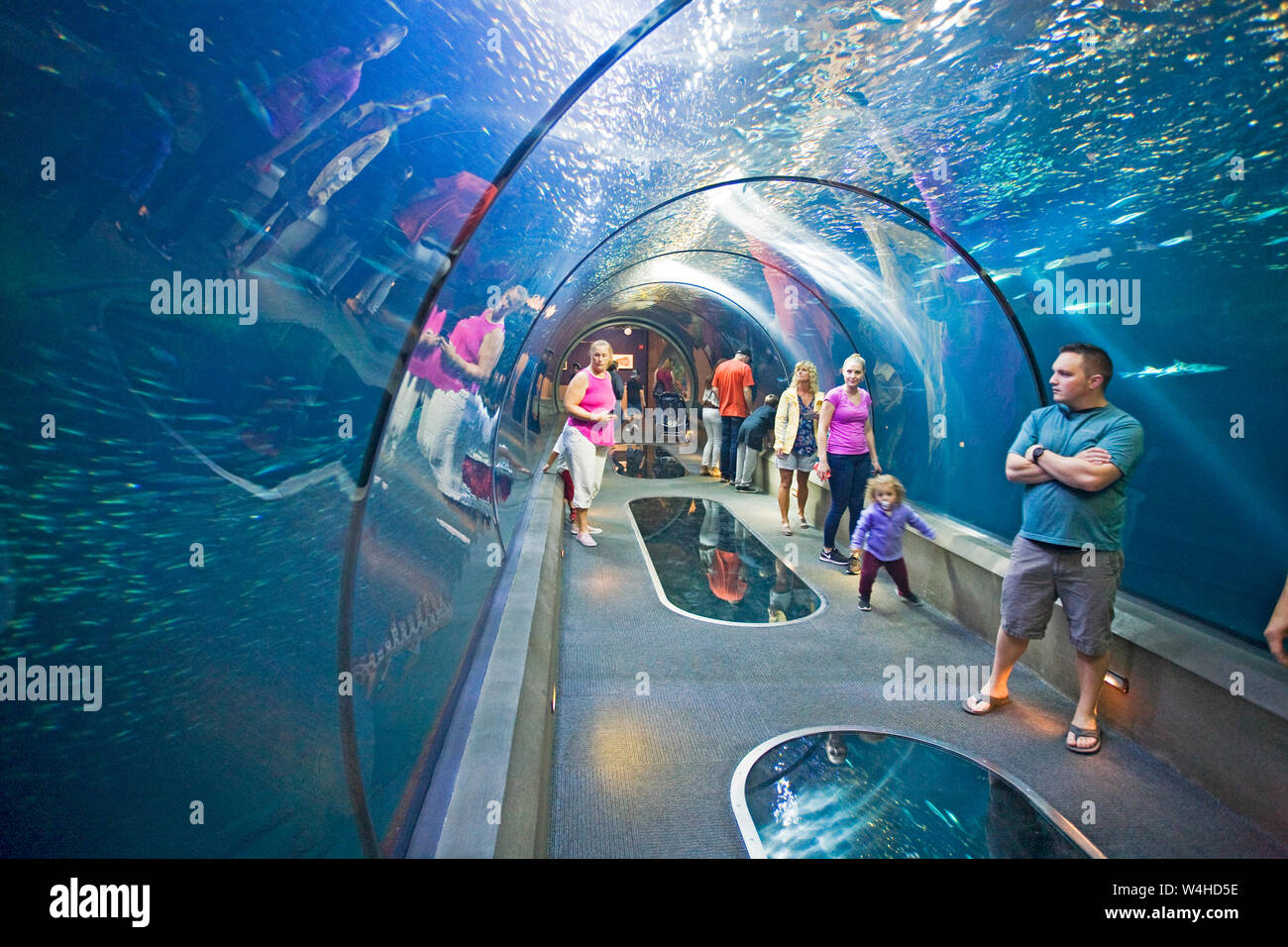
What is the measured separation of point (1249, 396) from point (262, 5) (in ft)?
15.5

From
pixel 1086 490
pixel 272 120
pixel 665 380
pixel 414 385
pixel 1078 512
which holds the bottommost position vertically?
pixel 1078 512

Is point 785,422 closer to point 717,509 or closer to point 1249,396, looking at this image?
point 717,509

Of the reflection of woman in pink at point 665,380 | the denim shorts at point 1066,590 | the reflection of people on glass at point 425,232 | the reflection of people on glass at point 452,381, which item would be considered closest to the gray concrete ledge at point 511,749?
the reflection of people on glass at point 452,381

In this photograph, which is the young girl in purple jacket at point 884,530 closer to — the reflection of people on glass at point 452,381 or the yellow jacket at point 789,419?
the yellow jacket at point 789,419

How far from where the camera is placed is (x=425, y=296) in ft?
8.38

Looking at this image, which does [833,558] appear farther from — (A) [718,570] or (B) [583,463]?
(B) [583,463]

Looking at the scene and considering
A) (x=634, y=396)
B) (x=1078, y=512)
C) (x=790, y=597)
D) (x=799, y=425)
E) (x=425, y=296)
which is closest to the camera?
(x=425, y=296)

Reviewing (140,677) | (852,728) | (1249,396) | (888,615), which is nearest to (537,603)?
(852,728)

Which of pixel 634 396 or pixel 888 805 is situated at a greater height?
pixel 634 396

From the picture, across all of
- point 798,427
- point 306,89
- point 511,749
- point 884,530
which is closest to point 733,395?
point 798,427

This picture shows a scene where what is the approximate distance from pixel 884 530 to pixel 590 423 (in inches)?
134

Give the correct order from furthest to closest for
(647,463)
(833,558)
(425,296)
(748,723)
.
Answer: (647,463) → (833,558) → (748,723) → (425,296)

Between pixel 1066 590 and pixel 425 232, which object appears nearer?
pixel 425 232
